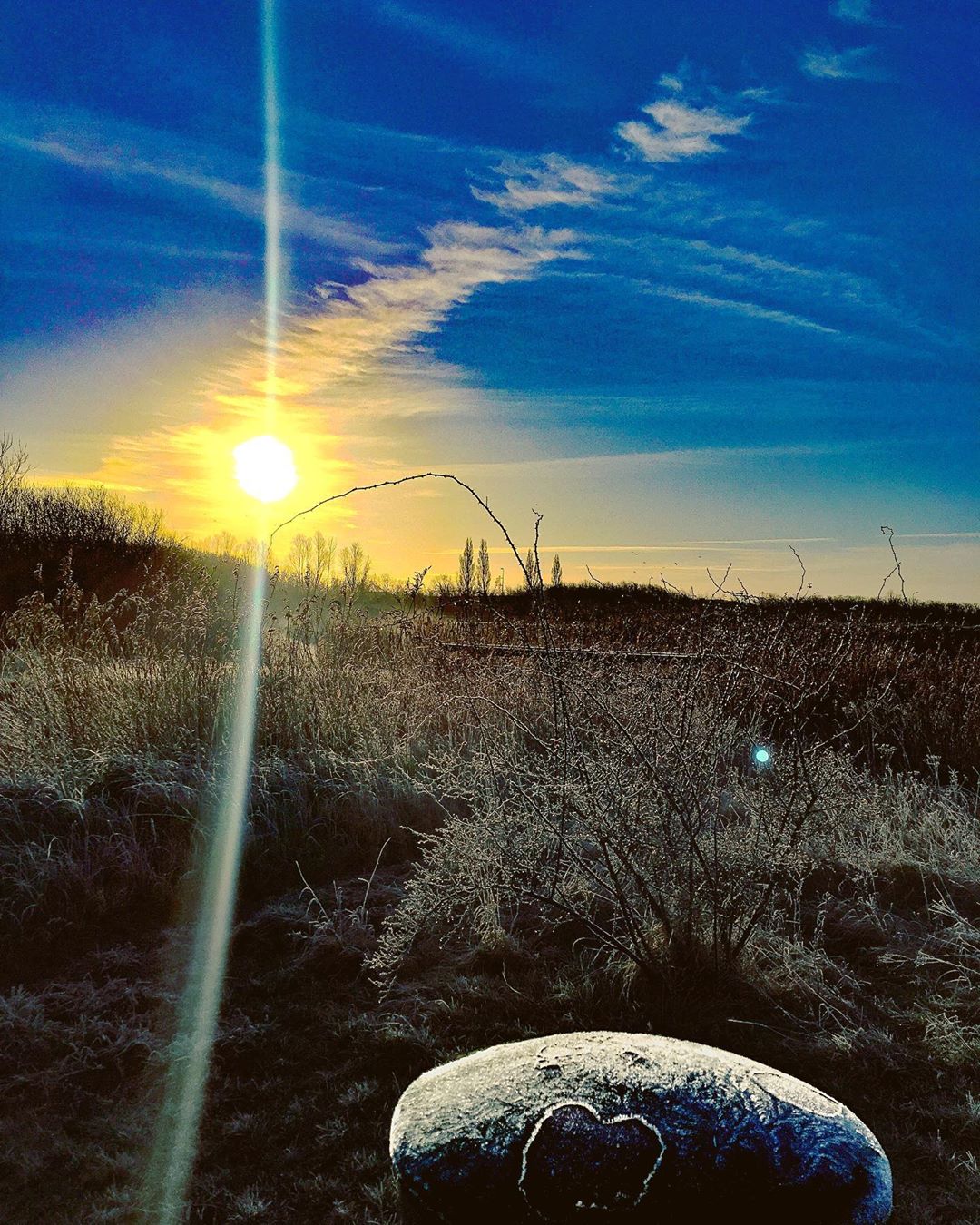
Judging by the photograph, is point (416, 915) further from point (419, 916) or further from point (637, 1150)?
point (637, 1150)

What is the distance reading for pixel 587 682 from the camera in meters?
3.44

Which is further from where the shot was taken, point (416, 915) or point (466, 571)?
point (466, 571)

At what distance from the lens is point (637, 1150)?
6.84ft

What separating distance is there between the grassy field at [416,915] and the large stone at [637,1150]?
1.02 feet

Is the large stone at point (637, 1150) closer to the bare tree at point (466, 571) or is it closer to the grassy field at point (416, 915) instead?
the grassy field at point (416, 915)

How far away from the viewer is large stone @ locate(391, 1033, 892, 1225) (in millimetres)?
2049

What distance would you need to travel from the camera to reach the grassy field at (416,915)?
273 cm

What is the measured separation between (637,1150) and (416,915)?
1746mm

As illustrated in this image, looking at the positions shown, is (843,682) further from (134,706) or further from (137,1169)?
(137,1169)

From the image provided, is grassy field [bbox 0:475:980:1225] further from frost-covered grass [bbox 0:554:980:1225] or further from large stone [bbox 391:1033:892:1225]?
large stone [bbox 391:1033:892:1225]

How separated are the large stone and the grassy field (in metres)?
0.31

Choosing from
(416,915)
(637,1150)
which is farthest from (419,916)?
(637,1150)

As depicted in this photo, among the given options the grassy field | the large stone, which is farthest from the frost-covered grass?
the large stone

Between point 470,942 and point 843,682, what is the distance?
5.70 m
